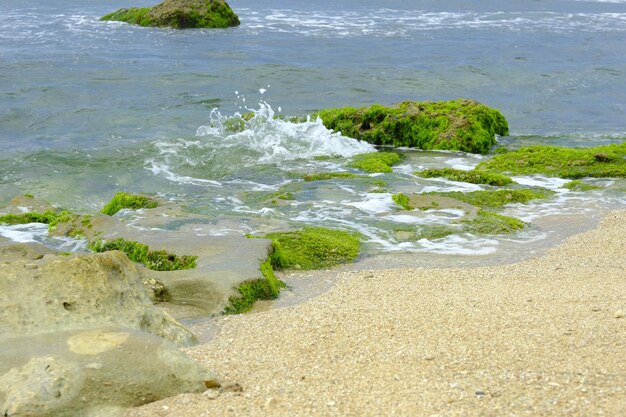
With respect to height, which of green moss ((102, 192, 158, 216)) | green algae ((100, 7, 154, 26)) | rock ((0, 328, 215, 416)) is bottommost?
green moss ((102, 192, 158, 216))

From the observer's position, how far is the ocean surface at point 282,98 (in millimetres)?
11070

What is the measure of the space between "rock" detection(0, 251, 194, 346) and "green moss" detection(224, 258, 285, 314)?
110cm

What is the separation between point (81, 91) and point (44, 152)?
19.2 ft

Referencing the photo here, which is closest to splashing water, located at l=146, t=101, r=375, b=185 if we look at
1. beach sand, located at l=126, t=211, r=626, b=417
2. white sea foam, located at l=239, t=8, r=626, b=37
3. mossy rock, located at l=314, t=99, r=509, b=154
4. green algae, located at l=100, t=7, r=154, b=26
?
mossy rock, located at l=314, t=99, r=509, b=154

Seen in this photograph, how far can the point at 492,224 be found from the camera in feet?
32.0

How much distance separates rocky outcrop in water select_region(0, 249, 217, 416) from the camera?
4.42m

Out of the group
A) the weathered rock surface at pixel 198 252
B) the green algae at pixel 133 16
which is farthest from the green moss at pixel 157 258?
the green algae at pixel 133 16

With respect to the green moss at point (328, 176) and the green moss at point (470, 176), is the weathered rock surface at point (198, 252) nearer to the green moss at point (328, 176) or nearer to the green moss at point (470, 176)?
the green moss at point (328, 176)

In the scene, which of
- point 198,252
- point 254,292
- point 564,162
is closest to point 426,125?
point 564,162

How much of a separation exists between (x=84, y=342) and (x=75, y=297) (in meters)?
0.55

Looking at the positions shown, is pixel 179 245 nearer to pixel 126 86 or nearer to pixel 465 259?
pixel 465 259

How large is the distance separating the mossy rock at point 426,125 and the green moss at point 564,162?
1.06 meters

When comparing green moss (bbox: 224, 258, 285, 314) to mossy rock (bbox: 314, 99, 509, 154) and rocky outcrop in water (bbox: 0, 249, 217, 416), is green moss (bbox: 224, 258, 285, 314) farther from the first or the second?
mossy rock (bbox: 314, 99, 509, 154)

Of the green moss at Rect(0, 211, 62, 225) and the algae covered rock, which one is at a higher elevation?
the algae covered rock
